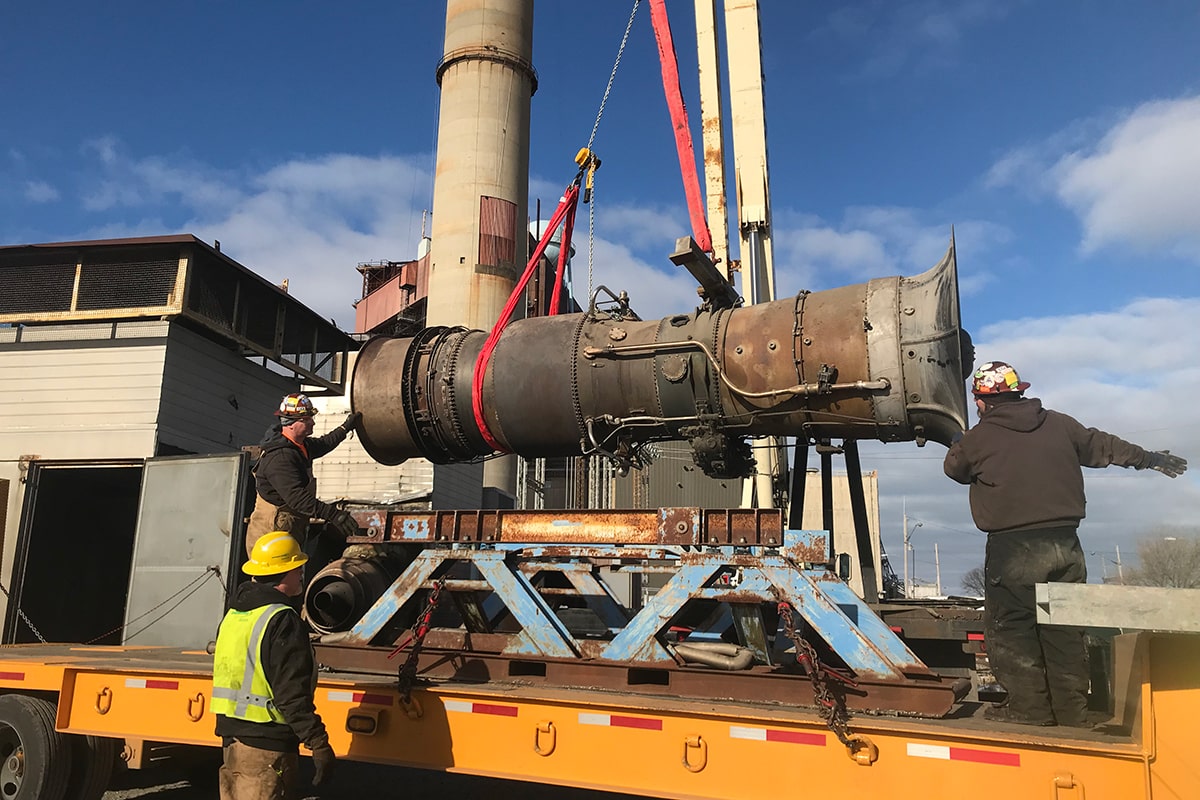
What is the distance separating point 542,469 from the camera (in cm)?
2644

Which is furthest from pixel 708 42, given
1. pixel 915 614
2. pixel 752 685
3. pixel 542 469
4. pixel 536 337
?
pixel 542 469

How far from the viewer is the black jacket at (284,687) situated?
3.94m

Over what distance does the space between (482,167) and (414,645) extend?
19742 mm

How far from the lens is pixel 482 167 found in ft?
74.4

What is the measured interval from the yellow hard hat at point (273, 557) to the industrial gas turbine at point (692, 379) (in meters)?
2.04

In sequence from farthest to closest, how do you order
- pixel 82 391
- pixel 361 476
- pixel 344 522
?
pixel 361 476, pixel 82 391, pixel 344 522

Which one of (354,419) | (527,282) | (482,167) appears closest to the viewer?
(354,419)

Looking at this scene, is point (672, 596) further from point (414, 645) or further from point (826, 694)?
point (414, 645)

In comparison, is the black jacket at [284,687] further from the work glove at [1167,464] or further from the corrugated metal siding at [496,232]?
the corrugated metal siding at [496,232]

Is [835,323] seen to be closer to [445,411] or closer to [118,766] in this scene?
[445,411]

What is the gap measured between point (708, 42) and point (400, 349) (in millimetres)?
10372

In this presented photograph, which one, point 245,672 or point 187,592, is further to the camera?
point 187,592

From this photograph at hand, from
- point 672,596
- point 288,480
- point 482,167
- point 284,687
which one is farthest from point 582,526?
point 482,167

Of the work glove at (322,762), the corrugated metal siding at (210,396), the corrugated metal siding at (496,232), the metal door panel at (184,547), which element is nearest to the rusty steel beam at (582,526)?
the work glove at (322,762)
